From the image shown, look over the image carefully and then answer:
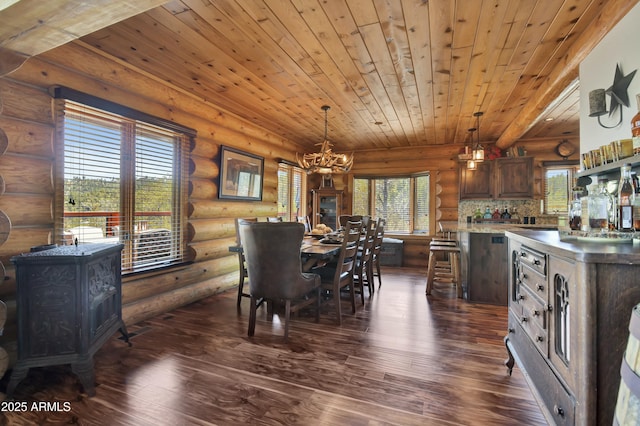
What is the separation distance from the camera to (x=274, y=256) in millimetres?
2547

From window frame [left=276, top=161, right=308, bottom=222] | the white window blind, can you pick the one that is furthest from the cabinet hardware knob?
window frame [left=276, top=161, right=308, bottom=222]

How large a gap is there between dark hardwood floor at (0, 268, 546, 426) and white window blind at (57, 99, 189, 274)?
0.86 metres

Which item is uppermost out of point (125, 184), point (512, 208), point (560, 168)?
point (560, 168)

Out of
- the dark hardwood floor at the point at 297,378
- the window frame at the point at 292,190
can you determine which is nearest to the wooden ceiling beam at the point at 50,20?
the dark hardwood floor at the point at 297,378

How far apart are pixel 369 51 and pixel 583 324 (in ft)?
8.09

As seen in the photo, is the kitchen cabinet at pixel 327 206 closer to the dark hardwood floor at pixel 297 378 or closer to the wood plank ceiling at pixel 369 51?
the wood plank ceiling at pixel 369 51

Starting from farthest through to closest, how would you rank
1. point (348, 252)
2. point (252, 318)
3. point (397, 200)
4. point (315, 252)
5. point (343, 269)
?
point (397, 200) → point (343, 269) → point (348, 252) → point (315, 252) → point (252, 318)

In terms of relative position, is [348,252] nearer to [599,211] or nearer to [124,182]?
[599,211]

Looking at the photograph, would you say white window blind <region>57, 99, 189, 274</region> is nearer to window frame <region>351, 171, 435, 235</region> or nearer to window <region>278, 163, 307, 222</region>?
window <region>278, 163, 307, 222</region>

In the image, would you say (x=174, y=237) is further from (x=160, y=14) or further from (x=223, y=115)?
(x=160, y=14)

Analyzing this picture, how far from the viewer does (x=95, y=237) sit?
2668 mm

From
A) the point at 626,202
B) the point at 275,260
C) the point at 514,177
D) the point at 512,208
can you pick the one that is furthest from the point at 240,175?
the point at 512,208

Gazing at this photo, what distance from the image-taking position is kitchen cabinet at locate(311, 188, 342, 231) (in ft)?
22.4

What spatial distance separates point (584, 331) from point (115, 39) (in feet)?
11.5
